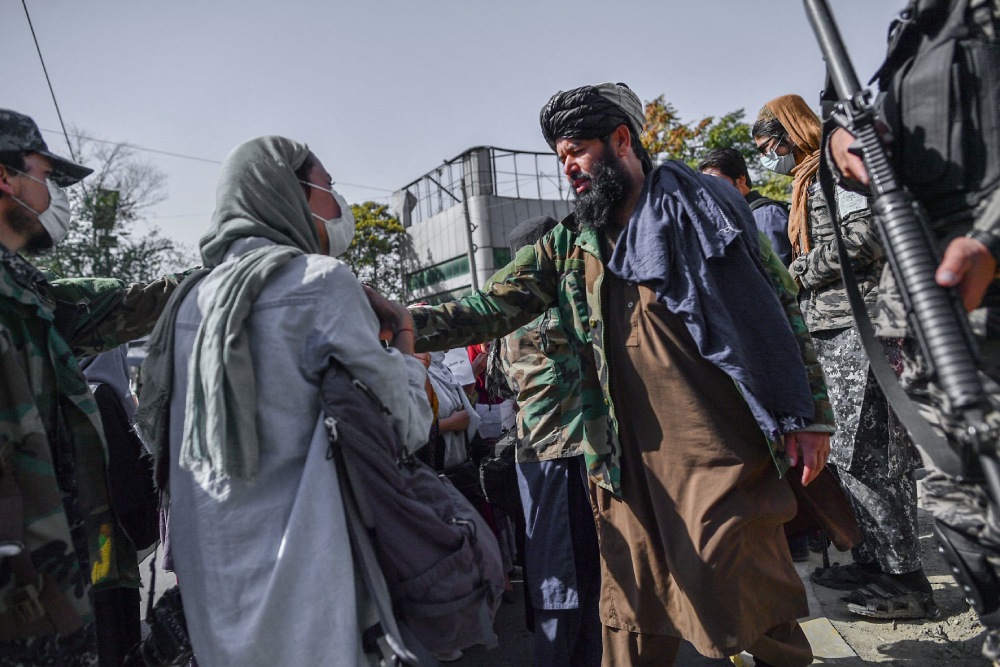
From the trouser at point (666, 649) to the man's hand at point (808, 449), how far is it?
507mm

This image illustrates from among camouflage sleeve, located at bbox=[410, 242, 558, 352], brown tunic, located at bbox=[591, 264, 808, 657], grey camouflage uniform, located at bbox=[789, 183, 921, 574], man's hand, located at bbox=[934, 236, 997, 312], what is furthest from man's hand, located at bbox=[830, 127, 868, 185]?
grey camouflage uniform, located at bbox=[789, 183, 921, 574]

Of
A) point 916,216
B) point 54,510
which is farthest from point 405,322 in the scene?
point 916,216

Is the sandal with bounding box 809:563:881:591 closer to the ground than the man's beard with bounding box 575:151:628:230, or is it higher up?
closer to the ground

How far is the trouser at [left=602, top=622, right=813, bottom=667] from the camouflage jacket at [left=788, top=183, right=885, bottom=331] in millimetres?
1693

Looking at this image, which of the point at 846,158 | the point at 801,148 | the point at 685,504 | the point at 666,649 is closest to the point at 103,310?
the point at 685,504

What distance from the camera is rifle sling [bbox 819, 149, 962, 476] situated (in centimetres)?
169

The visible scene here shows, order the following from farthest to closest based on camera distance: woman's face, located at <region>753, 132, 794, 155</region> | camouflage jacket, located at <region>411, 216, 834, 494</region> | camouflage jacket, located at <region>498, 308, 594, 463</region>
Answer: woman's face, located at <region>753, 132, 794, 155</region>, camouflage jacket, located at <region>498, 308, 594, 463</region>, camouflage jacket, located at <region>411, 216, 834, 494</region>

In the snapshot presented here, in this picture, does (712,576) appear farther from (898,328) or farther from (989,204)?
(989,204)

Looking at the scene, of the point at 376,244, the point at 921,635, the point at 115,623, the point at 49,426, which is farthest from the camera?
the point at 376,244

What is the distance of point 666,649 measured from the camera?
238cm

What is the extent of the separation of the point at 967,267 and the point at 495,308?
5.02 feet

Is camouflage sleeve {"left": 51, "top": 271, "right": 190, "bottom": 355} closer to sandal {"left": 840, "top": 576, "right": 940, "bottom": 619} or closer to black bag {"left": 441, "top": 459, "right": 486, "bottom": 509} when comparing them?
black bag {"left": 441, "top": 459, "right": 486, "bottom": 509}

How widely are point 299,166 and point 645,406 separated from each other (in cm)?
131

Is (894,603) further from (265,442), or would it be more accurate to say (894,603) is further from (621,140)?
(265,442)
